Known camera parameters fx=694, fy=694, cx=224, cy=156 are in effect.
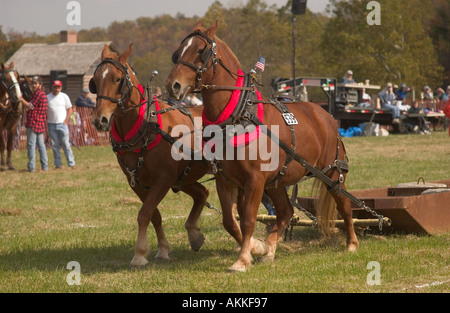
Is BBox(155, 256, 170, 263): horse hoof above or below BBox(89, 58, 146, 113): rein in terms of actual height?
below

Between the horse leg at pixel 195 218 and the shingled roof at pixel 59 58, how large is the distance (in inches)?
1702

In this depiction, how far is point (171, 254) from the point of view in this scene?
777 cm

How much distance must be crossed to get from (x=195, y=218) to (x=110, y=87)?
1.91 meters

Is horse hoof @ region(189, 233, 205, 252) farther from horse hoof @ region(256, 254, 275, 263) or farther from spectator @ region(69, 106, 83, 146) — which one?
spectator @ region(69, 106, 83, 146)

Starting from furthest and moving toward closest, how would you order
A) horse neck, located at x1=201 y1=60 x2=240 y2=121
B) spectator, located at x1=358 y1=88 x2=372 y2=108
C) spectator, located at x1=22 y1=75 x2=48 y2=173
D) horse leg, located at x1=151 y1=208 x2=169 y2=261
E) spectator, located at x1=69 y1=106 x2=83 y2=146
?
spectator, located at x1=358 y1=88 x2=372 y2=108 → spectator, located at x1=69 y1=106 x2=83 y2=146 → spectator, located at x1=22 y1=75 x2=48 y2=173 → horse leg, located at x1=151 y1=208 x2=169 y2=261 → horse neck, located at x1=201 y1=60 x2=240 y2=121

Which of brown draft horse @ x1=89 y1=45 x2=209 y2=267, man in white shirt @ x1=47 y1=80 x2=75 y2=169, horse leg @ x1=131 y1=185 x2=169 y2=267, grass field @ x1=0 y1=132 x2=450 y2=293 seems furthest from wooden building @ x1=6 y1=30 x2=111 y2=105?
horse leg @ x1=131 y1=185 x2=169 y2=267

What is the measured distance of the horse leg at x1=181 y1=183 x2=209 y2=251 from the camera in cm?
771

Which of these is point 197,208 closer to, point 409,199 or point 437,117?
point 409,199

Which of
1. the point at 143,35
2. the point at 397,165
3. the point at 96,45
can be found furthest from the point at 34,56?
the point at 397,165

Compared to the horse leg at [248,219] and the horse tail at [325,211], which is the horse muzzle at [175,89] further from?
the horse tail at [325,211]

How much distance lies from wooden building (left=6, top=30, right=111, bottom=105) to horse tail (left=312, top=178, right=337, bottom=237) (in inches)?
1695

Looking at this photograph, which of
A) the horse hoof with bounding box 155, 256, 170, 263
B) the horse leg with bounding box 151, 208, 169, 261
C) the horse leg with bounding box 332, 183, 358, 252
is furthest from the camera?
the horse leg with bounding box 332, 183, 358, 252

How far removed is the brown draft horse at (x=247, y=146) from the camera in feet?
21.1
